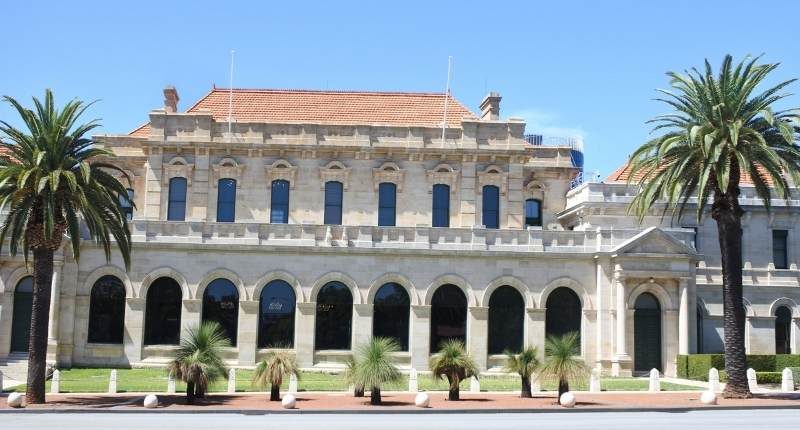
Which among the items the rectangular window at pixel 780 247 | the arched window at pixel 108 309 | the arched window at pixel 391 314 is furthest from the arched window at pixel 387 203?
the rectangular window at pixel 780 247

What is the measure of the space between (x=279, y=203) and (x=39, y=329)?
18.9 m

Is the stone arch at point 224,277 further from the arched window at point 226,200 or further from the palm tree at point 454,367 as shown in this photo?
the palm tree at point 454,367

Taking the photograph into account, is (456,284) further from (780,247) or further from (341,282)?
(780,247)

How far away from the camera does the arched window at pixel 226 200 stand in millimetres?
47219

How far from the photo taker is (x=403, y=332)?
4281cm

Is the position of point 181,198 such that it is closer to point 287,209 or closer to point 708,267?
point 287,209

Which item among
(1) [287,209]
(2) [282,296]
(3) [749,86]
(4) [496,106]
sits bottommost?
(2) [282,296]

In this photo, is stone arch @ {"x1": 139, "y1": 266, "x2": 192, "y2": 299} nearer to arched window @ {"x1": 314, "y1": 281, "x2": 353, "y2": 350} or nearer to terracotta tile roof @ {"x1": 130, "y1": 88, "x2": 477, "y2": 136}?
arched window @ {"x1": 314, "y1": 281, "x2": 353, "y2": 350}

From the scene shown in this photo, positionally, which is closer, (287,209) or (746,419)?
(746,419)

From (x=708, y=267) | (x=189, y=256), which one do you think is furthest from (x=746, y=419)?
(x=189, y=256)

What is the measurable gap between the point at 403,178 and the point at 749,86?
64.2 ft

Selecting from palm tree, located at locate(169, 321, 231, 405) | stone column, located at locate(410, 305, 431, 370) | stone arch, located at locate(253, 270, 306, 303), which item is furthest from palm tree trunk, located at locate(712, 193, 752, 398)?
stone arch, located at locate(253, 270, 306, 303)

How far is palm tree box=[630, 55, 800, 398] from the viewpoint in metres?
32.4

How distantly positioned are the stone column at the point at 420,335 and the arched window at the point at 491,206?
25.4ft
